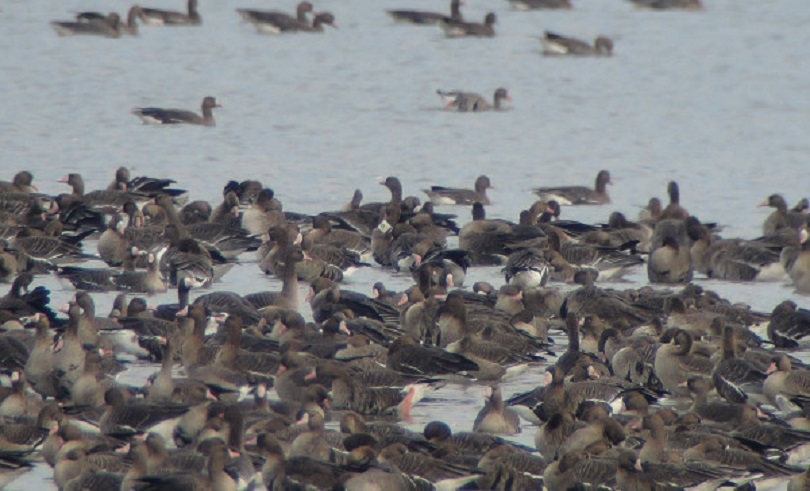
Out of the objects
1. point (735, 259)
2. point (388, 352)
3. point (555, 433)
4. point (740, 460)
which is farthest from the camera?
point (735, 259)

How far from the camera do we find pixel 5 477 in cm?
1055

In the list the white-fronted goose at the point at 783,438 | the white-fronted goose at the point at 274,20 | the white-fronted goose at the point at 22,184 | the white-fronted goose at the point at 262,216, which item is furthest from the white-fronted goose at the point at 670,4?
the white-fronted goose at the point at 783,438

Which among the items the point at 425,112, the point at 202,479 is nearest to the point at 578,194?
the point at 425,112

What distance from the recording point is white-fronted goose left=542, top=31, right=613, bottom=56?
42.9 metres

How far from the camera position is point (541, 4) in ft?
178

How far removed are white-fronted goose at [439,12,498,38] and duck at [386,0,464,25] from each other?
95 centimetres

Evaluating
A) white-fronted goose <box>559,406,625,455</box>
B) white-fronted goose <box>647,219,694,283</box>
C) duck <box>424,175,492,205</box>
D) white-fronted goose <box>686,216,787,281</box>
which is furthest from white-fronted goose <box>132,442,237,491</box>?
duck <box>424,175,492,205</box>

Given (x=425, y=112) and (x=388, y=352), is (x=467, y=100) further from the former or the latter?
(x=388, y=352)

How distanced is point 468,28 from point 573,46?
492 cm

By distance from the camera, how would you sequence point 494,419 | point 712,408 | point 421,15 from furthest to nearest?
point 421,15 → point 712,408 → point 494,419

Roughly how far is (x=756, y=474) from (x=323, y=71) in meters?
30.4

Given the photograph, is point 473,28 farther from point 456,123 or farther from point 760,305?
point 760,305

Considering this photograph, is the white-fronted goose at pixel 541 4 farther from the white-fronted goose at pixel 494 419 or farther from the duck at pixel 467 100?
the white-fronted goose at pixel 494 419

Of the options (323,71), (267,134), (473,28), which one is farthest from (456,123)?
(473,28)
